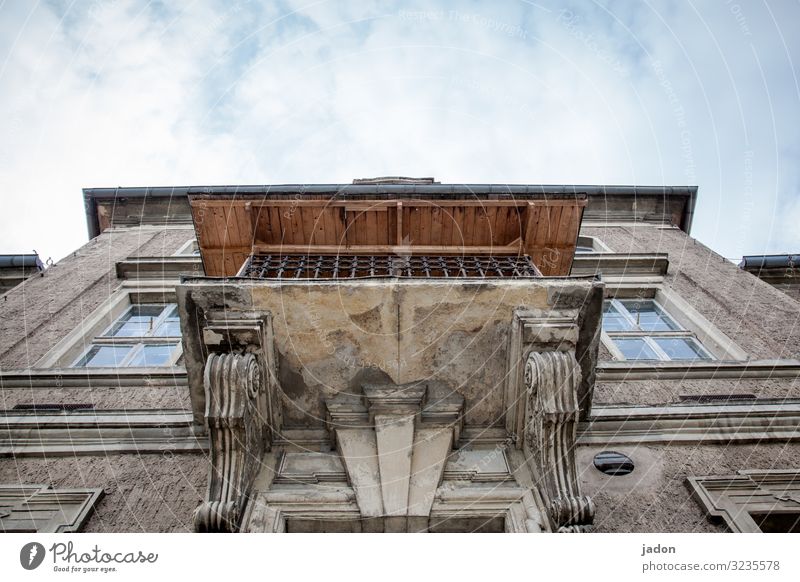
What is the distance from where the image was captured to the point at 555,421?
4461 mm

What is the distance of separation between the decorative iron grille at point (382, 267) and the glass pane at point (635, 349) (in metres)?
2.31

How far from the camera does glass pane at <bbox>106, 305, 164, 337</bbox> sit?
823 centimetres

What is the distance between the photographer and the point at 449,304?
4820 millimetres

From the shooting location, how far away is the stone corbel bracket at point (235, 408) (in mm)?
4203

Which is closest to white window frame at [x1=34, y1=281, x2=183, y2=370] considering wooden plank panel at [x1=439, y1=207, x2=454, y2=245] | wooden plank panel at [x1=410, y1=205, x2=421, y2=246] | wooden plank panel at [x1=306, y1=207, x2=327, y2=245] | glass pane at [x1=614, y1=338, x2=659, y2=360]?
wooden plank panel at [x1=306, y1=207, x2=327, y2=245]

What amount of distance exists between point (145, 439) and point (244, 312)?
1.70 m

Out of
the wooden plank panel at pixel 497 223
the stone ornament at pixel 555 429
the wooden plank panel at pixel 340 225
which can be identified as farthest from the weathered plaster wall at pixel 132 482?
the wooden plank panel at pixel 497 223

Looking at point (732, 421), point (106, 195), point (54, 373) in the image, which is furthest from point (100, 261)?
point (732, 421)

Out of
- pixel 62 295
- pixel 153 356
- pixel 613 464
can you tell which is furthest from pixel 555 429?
pixel 62 295

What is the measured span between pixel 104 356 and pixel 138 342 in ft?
1.58

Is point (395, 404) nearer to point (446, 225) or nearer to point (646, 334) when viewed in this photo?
point (446, 225)

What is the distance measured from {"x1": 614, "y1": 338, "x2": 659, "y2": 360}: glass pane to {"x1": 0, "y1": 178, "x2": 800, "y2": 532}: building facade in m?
0.95
